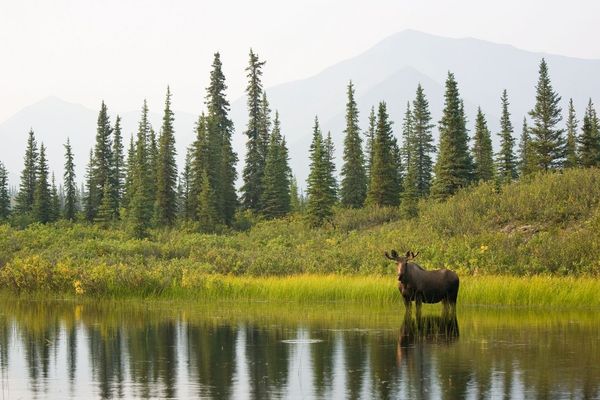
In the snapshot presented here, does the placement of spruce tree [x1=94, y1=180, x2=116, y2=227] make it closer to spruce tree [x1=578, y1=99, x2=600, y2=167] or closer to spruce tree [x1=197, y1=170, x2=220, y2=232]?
spruce tree [x1=197, y1=170, x2=220, y2=232]

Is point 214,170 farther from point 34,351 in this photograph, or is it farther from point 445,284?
point 34,351

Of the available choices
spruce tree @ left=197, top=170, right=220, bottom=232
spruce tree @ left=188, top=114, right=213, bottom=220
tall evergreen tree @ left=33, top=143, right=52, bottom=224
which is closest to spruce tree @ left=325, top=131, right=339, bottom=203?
spruce tree @ left=188, top=114, right=213, bottom=220

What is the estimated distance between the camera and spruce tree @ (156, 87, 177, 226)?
278 ft

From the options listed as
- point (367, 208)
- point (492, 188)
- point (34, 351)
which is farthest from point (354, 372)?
point (367, 208)

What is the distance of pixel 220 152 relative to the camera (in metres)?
95.1

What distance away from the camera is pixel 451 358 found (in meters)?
18.3

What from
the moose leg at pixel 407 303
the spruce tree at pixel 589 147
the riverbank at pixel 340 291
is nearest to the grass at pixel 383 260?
the riverbank at pixel 340 291

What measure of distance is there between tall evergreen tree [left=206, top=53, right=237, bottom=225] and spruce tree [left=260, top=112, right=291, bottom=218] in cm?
353

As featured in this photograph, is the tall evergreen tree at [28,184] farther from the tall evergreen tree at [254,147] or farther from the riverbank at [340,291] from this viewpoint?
the riverbank at [340,291]

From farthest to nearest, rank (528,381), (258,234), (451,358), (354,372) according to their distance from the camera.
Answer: (258,234) < (451,358) < (354,372) < (528,381)

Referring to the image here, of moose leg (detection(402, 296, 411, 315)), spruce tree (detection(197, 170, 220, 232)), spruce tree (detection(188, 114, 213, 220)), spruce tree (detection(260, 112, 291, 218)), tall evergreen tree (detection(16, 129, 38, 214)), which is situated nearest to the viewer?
moose leg (detection(402, 296, 411, 315))

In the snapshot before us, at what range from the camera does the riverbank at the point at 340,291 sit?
1198 inches

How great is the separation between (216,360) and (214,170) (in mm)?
71258

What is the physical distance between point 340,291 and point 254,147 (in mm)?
70097
